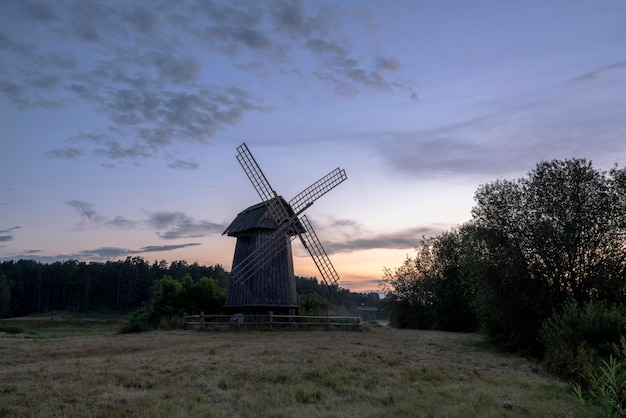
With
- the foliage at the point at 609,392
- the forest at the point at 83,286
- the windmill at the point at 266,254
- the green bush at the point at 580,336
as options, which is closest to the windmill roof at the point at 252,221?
the windmill at the point at 266,254

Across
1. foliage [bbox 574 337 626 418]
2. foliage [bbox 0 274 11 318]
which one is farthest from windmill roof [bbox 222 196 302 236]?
foliage [bbox 0 274 11 318]

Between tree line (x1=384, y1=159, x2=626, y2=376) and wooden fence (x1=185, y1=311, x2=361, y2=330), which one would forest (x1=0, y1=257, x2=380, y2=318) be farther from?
tree line (x1=384, y1=159, x2=626, y2=376)

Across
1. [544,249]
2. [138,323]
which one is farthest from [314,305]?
[544,249]

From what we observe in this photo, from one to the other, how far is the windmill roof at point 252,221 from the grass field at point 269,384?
15.8 metres

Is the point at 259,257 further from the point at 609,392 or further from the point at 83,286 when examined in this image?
the point at 83,286

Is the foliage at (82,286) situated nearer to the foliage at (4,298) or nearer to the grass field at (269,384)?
the foliage at (4,298)

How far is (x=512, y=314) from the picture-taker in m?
24.7

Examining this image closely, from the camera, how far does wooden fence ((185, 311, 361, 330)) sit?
32781mm

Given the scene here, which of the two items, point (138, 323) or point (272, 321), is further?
point (138, 323)

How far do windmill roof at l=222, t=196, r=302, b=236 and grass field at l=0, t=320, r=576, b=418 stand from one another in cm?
1584

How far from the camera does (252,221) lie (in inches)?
1454

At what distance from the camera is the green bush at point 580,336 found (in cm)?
1695

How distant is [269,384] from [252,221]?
2344 centimetres

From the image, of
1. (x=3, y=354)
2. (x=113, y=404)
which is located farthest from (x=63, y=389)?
(x=3, y=354)
